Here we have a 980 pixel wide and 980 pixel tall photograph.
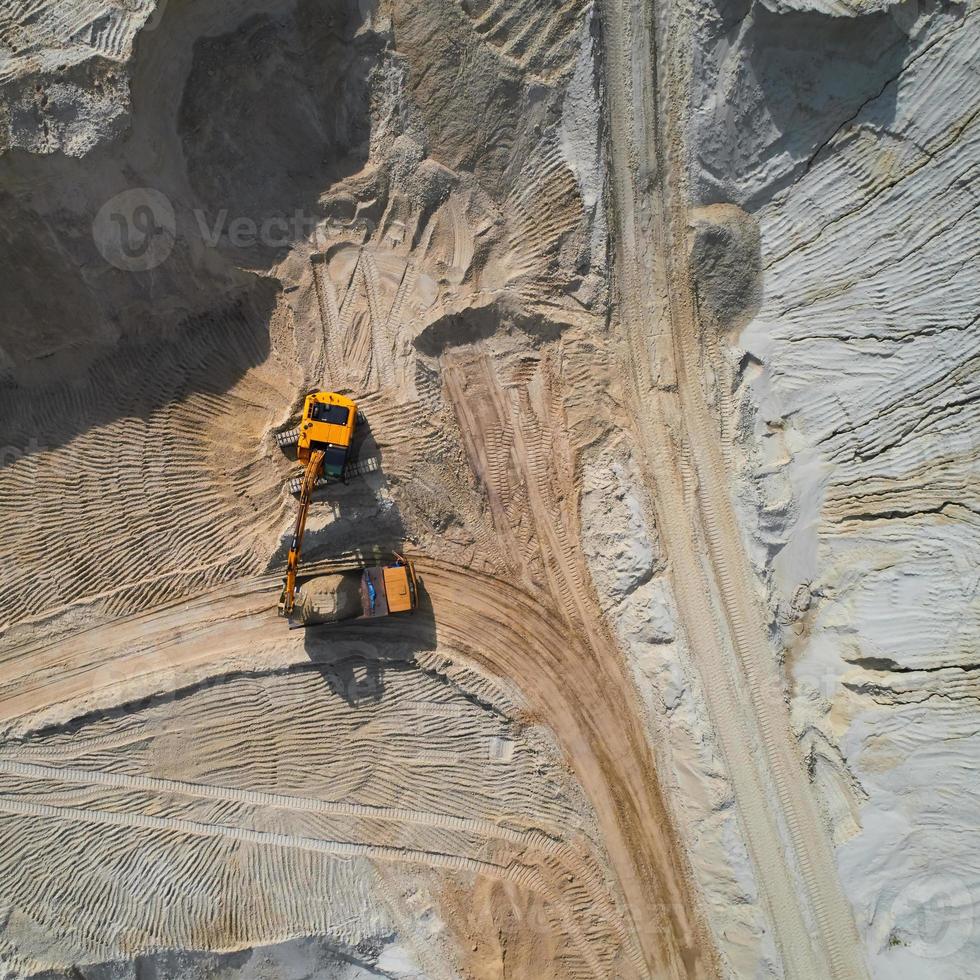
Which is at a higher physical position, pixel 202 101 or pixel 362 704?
pixel 202 101

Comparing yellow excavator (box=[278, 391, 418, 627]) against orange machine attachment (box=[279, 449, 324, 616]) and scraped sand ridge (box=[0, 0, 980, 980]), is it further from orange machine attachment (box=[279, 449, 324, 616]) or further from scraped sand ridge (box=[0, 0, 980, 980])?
scraped sand ridge (box=[0, 0, 980, 980])

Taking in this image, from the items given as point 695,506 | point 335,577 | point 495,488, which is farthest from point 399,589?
point 695,506

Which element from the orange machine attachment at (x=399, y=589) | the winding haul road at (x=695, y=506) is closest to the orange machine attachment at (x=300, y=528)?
the orange machine attachment at (x=399, y=589)

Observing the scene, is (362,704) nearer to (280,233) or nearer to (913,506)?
(280,233)

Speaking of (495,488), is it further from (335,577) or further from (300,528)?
(300,528)

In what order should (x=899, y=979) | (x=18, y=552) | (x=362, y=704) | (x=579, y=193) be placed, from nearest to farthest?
1. (x=899, y=979)
2. (x=579, y=193)
3. (x=362, y=704)
4. (x=18, y=552)

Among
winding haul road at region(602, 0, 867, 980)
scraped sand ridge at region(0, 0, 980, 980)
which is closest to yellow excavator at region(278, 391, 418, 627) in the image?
scraped sand ridge at region(0, 0, 980, 980)

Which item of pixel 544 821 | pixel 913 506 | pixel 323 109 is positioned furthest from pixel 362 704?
pixel 323 109
